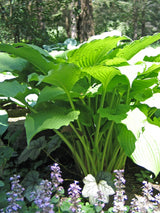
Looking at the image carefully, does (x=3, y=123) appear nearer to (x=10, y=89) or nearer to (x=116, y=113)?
(x=10, y=89)

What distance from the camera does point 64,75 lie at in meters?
1.27

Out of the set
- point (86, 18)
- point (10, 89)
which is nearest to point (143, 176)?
point (10, 89)

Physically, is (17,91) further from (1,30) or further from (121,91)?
(1,30)

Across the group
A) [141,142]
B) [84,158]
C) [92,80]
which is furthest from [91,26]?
[141,142]

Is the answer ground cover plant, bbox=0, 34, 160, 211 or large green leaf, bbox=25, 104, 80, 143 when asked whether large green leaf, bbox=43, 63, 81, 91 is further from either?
large green leaf, bbox=25, 104, 80, 143

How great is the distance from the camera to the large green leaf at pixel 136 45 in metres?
1.44

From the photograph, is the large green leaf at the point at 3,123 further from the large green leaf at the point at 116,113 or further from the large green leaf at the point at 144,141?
the large green leaf at the point at 144,141

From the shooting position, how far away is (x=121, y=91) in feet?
5.20

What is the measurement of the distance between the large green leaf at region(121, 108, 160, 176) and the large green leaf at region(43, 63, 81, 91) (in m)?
0.39

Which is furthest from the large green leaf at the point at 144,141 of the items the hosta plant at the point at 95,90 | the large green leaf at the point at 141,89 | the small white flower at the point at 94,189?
the small white flower at the point at 94,189

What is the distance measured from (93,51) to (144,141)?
0.64 metres

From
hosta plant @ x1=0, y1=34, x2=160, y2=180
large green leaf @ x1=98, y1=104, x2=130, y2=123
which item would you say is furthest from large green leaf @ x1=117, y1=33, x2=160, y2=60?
large green leaf @ x1=98, y1=104, x2=130, y2=123

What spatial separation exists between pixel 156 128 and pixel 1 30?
708 cm

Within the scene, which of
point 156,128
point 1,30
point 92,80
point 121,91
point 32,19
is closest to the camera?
point 156,128
